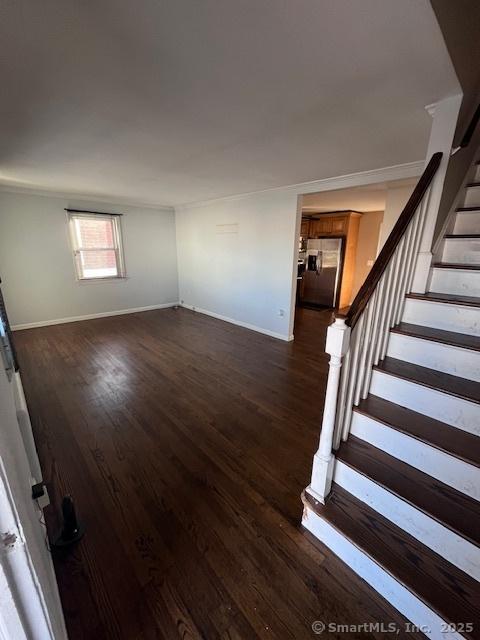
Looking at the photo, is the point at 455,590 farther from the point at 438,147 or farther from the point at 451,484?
the point at 438,147

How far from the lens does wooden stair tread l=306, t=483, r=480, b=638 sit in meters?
1.04

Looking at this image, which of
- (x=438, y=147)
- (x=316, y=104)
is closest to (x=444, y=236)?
(x=438, y=147)

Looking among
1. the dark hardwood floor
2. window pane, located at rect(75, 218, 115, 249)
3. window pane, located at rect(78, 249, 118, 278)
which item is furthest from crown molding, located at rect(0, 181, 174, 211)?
the dark hardwood floor

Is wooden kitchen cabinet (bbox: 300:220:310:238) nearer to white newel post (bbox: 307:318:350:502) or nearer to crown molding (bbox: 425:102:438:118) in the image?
crown molding (bbox: 425:102:438:118)

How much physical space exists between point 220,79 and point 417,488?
92.0 inches

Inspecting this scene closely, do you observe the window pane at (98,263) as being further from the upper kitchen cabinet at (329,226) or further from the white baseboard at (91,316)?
the upper kitchen cabinet at (329,226)

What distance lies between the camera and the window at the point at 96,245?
203 inches

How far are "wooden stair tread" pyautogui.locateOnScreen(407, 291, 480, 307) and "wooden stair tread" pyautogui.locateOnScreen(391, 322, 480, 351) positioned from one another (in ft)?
0.63

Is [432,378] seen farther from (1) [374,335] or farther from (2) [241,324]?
(2) [241,324]

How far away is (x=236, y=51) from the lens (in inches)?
49.4

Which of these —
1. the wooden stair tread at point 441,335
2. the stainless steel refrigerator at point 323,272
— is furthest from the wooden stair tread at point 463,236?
the stainless steel refrigerator at point 323,272

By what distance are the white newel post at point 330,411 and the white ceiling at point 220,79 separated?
1260mm

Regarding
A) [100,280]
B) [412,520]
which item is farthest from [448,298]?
[100,280]

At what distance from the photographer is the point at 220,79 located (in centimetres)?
145
